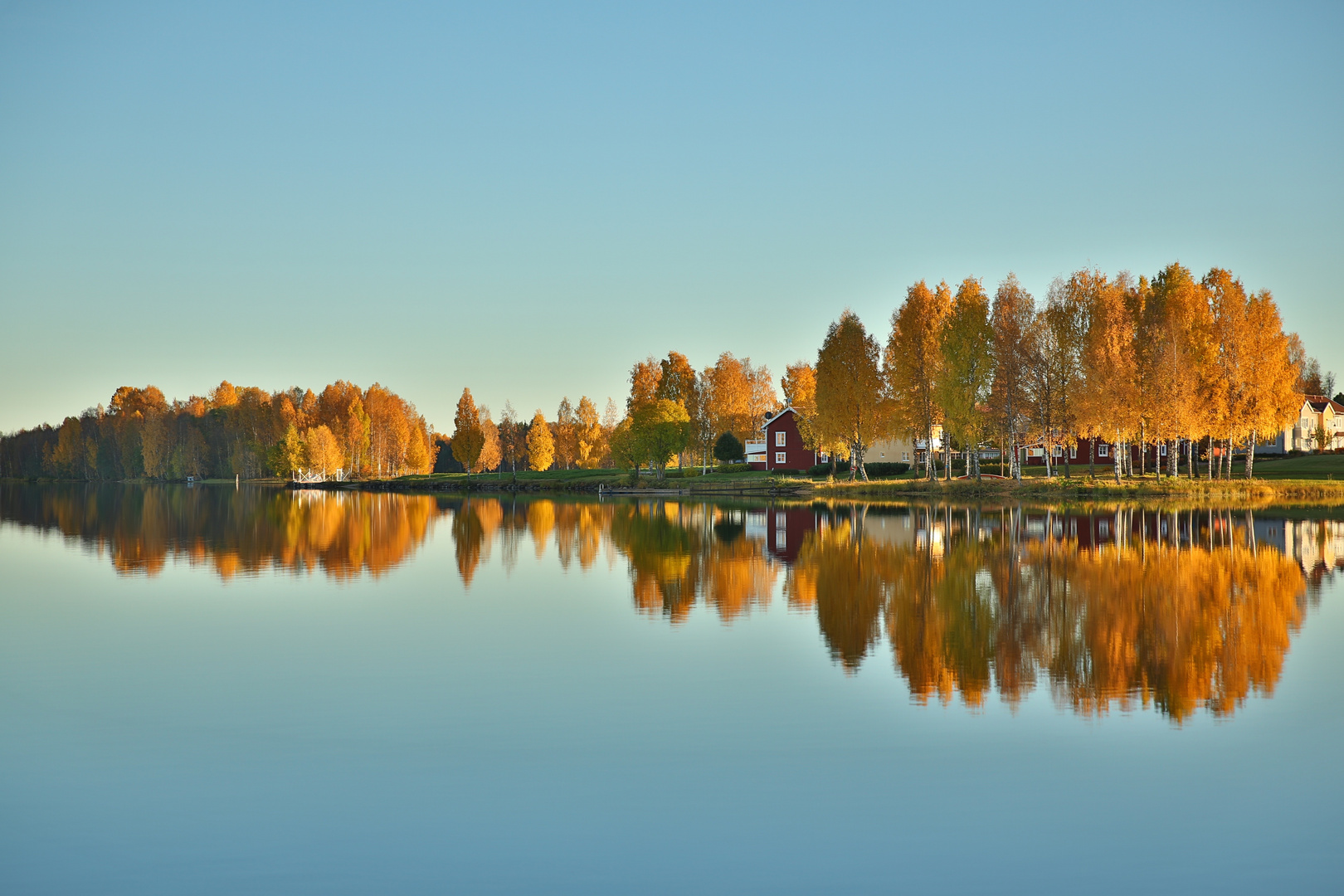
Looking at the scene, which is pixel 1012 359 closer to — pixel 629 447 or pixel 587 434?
pixel 629 447

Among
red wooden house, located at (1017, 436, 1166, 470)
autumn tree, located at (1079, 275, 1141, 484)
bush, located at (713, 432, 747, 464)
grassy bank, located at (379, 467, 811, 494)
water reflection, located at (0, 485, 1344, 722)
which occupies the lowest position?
water reflection, located at (0, 485, 1344, 722)

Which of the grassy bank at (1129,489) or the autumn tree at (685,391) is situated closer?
the grassy bank at (1129,489)

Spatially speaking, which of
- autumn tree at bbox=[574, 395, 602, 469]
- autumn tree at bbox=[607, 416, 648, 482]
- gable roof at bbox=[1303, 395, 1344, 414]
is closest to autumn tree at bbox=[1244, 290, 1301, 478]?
gable roof at bbox=[1303, 395, 1344, 414]

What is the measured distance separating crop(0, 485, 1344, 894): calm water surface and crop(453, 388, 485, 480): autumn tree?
7939cm

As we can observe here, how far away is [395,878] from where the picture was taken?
23.1 ft

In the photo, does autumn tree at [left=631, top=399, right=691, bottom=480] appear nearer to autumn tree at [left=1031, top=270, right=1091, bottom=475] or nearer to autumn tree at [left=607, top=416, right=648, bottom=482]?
autumn tree at [left=607, top=416, right=648, bottom=482]

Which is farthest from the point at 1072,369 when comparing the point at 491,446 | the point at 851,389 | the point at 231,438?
the point at 231,438

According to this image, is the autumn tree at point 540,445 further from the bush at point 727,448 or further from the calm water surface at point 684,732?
the calm water surface at point 684,732

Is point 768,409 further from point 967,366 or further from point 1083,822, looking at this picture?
point 1083,822

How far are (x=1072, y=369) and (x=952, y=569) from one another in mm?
34239

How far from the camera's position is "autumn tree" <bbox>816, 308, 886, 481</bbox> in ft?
196

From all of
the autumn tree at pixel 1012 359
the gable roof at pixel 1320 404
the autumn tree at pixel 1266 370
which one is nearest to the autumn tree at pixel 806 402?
the autumn tree at pixel 1012 359

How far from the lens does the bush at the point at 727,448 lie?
93.1 m

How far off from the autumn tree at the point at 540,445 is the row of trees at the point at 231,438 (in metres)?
18.7
